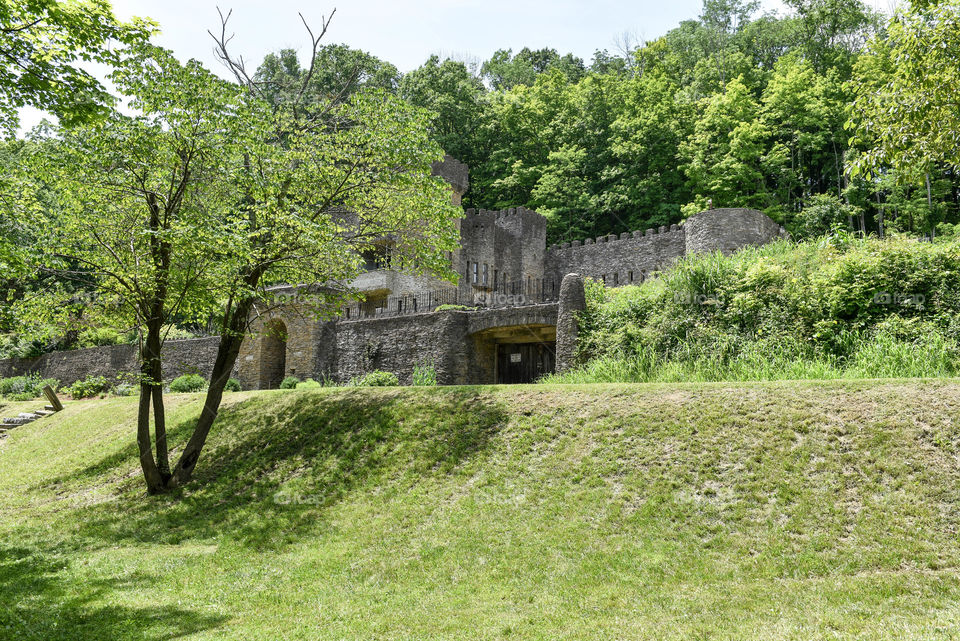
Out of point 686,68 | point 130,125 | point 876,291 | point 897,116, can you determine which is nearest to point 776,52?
point 686,68

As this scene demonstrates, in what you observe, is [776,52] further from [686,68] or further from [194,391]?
[194,391]

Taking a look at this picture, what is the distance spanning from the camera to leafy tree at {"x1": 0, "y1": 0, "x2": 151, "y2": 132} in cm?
691

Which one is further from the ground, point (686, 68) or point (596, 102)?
point (686, 68)

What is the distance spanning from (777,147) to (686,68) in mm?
14587

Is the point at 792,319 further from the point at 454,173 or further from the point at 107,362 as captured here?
the point at 107,362

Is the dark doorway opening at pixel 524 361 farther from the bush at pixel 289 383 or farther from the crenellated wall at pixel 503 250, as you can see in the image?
the crenellated wall at pixel 503 250

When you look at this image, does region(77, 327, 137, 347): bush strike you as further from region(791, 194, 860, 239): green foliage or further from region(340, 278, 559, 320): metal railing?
region(791, 194, 860, 239): green foliage

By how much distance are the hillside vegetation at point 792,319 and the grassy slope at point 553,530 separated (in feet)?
6.89

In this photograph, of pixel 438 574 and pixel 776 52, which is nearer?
pixel 438 574

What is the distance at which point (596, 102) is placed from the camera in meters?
40.7

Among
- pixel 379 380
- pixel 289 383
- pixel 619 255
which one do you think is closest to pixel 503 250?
pixel 619 255

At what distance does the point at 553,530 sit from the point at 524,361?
12.4 meters

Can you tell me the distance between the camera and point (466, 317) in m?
20.0

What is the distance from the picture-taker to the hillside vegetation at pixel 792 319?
11.1 meters
